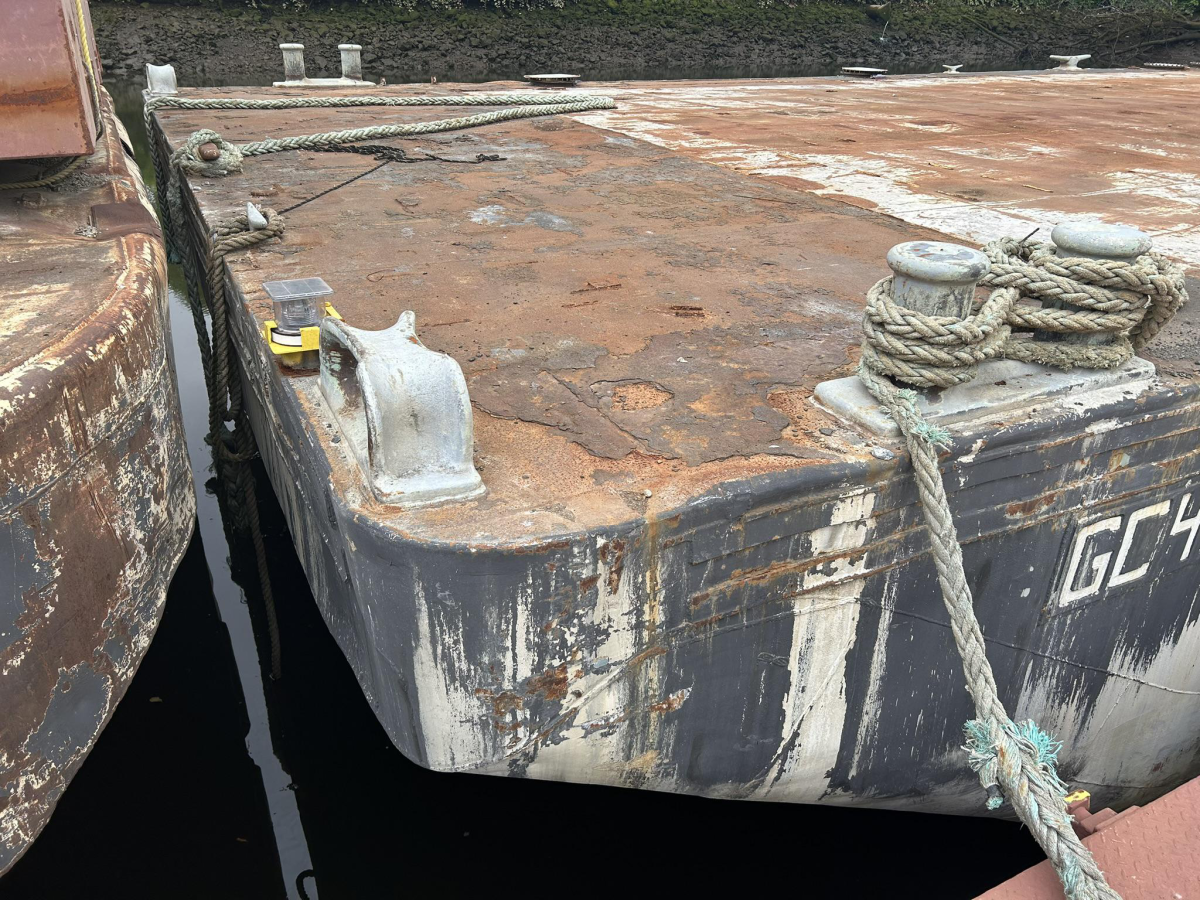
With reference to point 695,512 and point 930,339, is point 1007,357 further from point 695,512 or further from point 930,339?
point 695,512

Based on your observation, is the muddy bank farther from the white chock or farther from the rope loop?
the rope loop

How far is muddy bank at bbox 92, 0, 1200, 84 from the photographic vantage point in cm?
2425

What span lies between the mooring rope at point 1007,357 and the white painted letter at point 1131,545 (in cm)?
51

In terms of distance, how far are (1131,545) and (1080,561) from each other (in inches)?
7.7

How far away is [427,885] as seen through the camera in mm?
2988

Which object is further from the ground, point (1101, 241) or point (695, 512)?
point (1101, 241)

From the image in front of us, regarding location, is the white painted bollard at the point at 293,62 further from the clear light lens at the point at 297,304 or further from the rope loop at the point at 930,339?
the rope loop at the point at 930,339

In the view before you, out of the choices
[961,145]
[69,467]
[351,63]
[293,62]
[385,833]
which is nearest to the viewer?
[69,467]

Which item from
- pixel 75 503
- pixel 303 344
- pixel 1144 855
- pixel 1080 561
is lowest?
pixel 1144 855

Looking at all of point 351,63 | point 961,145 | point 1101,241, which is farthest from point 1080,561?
point 351,63

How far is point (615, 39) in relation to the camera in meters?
30.1

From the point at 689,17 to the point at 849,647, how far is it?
32.8 metres

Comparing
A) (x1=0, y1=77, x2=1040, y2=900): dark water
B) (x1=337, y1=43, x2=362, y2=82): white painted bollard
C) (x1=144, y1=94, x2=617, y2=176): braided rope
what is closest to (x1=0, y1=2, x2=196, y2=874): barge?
(x1=0, y1=77, x2=1040, y2=900): dark water

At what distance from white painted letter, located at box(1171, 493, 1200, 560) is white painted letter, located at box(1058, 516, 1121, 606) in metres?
0.24
